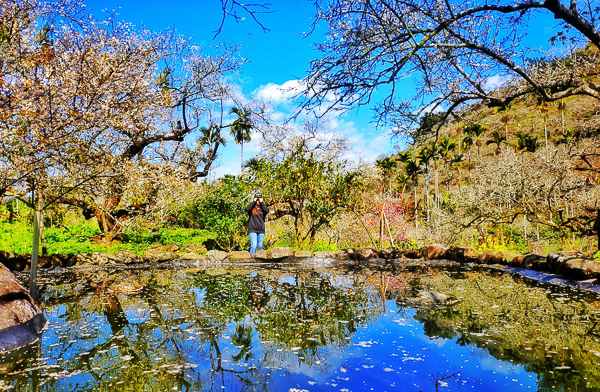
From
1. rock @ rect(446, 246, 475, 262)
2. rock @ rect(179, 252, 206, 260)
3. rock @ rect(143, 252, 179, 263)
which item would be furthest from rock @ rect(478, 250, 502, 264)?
rock @ rect(143, 252, 179, 263)

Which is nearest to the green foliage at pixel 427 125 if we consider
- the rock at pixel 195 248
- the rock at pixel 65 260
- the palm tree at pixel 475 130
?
the palm tree at pixel 475 130

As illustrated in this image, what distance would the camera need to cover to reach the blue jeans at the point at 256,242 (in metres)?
11.4

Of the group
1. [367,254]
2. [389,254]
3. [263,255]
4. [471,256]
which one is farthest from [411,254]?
[263,255]

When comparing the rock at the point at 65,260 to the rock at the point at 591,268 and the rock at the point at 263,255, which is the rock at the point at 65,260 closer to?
the rock at the point at 263,255

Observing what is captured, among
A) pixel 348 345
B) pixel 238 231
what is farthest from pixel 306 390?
pixel 238 231

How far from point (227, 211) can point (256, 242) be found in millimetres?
2724

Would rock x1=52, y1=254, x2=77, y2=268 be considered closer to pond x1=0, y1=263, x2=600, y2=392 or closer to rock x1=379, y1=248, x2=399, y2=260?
pond x1=0, y1=263, x2=600, y2=392

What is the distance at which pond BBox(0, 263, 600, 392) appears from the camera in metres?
2.96

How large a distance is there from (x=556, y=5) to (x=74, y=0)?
6418mm

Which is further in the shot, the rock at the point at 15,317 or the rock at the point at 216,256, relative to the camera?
the rock at the point at 216,256

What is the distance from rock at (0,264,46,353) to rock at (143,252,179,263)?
249 inches

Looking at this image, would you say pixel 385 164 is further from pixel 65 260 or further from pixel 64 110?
pixel 64 110

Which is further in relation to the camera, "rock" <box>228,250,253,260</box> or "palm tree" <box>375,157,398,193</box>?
"palm tree" <box>375,157,398,193</box>

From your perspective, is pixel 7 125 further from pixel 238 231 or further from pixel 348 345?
pixel 238 231
